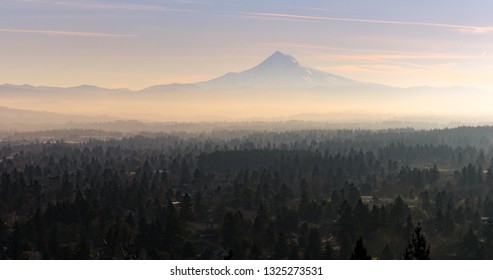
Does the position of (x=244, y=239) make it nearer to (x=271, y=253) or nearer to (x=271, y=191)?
(x=271, y=253)
